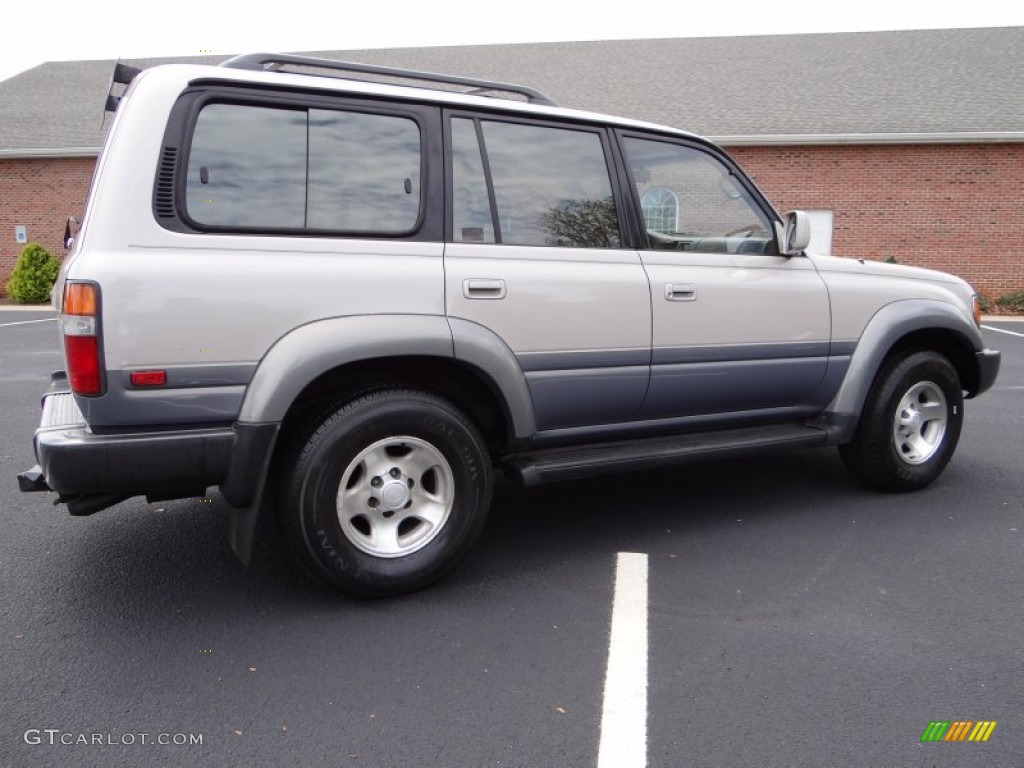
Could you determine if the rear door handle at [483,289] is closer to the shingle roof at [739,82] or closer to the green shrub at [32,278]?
the shingle roof at [739,82]

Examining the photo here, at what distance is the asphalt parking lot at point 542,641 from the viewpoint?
2.44 m

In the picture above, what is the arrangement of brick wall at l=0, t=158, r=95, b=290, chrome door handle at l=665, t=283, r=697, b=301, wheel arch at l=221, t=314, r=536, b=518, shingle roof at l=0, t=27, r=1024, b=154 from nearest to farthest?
1. wheel arch at l=221, t=314, r=536, b=518
2. chrome door handle at l=665, t=283, r=697, b=301
3. shingle roof at l=0, t=27, r=1024, b=154
4. brick wall at l=0, t=158, r=95, b=290

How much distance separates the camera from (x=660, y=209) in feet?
13.3

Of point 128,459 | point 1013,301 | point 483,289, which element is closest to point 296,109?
point 483,289

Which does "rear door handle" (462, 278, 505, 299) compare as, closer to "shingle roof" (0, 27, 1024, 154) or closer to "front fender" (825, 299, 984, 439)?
"front fender" (825, 299, 984, 439)

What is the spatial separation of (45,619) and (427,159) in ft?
7.77

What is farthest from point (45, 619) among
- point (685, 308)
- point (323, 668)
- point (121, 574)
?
point (685, 308)

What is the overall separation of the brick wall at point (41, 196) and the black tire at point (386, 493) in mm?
19184

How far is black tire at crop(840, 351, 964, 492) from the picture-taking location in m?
4.55

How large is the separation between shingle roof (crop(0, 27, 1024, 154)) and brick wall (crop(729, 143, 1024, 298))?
56 cm

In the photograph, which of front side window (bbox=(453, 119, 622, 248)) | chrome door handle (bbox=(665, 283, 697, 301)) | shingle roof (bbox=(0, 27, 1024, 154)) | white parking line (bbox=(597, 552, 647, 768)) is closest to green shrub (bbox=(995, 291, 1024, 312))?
shingle roof (bbox=(0, 27, 1024, 154))

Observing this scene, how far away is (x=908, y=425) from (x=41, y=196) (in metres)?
20.6

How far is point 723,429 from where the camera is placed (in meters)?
4.27

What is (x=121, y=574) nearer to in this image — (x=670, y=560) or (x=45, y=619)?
(x=45, y=619)
